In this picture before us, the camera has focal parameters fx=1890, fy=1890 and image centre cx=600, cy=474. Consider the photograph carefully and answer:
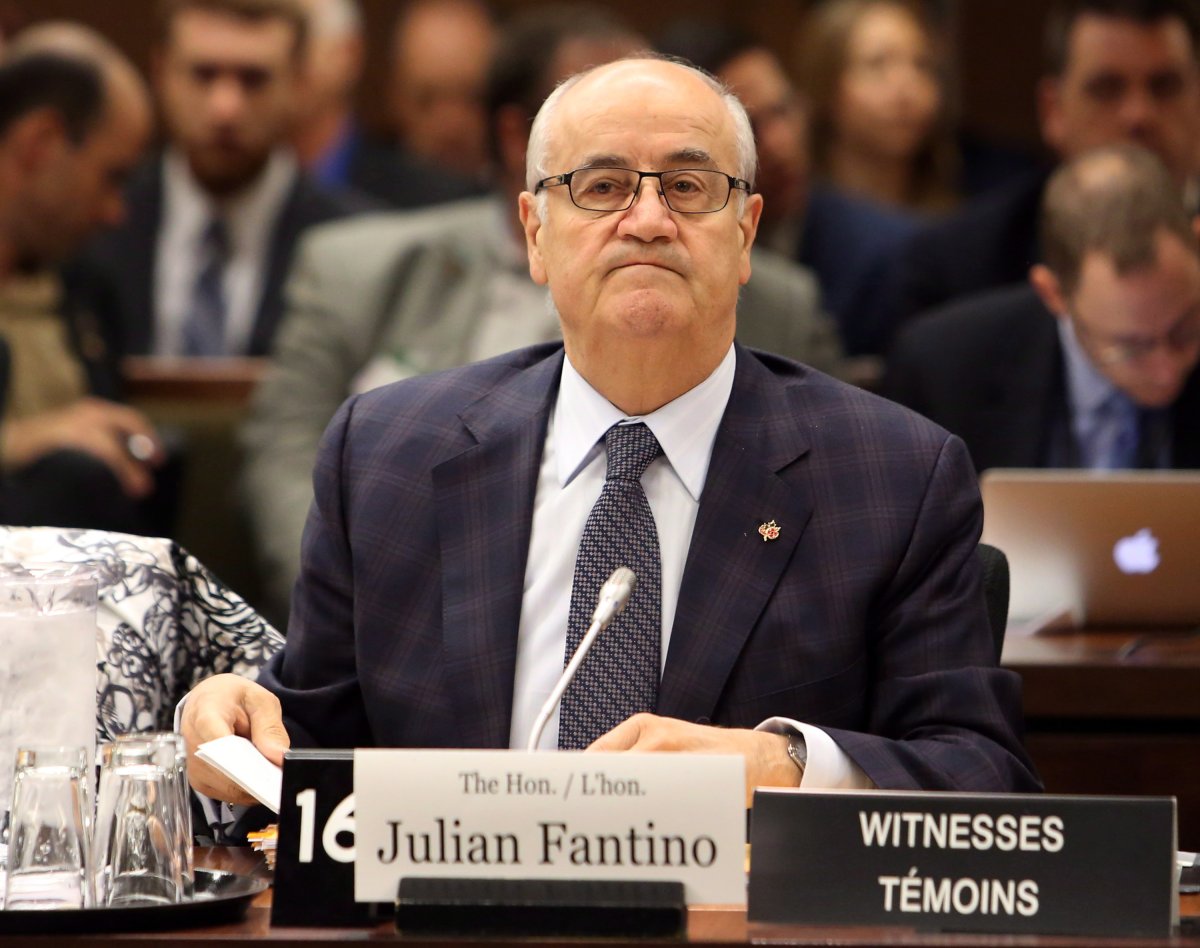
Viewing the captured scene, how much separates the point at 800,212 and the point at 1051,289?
68.4 inches

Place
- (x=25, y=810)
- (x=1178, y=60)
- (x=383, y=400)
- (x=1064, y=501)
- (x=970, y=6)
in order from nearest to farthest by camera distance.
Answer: (x=25, y=810) < (x=383, y=400) < (x=1064, y=501) < (x=1178, y=60) < (x=970, y=6)

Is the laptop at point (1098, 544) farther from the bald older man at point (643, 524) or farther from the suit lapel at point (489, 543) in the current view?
the suit lapel at point (489, 543)

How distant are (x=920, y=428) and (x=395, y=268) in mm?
2144

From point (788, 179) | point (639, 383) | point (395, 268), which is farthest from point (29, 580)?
point (788, 179)

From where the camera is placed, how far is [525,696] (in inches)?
78.8

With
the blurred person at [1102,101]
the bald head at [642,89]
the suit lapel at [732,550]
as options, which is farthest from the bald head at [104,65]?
the suit lapel at [732,550]

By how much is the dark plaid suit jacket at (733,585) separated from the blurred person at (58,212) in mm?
1843

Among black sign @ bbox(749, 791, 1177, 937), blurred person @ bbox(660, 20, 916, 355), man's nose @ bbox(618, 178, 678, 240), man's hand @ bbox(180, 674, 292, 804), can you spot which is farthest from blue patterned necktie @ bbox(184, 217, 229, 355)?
black sign @ bbox(749, 791, 1177, 937)

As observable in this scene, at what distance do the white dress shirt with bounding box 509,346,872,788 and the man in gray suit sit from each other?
1656 mm

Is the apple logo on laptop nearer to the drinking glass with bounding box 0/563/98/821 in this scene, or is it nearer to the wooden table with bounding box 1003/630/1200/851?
the wooden table with bounding box 1003/630/1200/851

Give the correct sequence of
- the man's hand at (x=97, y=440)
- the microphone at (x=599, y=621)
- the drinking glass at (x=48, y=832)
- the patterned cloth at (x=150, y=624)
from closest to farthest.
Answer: the drinking glass at (x=48, y=832), the microphone at (x=599, y=621), the patterned cloth at (x=150, y=624), the man's hand at (x=97, y=440)

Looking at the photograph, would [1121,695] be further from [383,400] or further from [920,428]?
[383,400]

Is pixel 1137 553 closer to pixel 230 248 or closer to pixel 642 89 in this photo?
pixel 642 89

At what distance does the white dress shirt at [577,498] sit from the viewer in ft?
6.59
